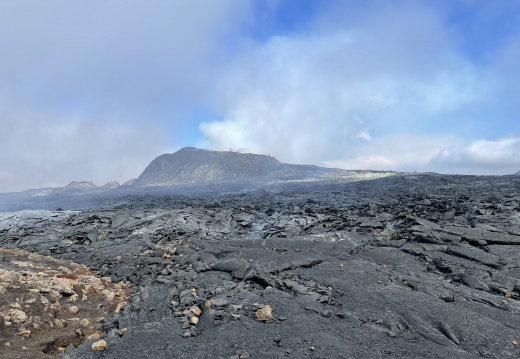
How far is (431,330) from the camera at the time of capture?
4.11 m

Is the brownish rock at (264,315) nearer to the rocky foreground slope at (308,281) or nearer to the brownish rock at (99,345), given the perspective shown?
the rocky foreground slope at (308,281)

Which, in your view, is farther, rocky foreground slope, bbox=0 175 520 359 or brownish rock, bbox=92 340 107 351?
rocky foreground slope, bbox=0 175 520 359

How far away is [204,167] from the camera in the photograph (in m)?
67.5

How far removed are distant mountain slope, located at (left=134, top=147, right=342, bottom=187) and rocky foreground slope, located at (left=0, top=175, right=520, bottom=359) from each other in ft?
163

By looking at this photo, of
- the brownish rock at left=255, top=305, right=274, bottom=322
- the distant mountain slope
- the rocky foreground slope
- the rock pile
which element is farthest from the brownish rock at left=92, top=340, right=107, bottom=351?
the distant mountain slope

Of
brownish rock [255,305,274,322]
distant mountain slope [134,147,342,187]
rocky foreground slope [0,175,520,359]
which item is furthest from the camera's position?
distant mountain slope [134,147,342,187]

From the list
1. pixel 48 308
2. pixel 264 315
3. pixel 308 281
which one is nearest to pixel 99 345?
pixel 48 308

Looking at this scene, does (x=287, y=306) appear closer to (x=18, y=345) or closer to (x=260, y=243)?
(x=18, y=345)

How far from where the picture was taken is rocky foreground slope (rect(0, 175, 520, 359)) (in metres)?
3.69

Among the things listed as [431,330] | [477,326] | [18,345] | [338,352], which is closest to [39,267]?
[18,345]

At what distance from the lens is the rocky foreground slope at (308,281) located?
145 inches

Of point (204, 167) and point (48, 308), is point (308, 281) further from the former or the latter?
point (204, 167)

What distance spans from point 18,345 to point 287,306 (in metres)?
3.44

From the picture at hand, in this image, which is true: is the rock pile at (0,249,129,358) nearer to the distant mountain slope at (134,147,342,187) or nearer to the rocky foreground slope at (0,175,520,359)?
the rocky foreground slope at (0,175,520,359)
